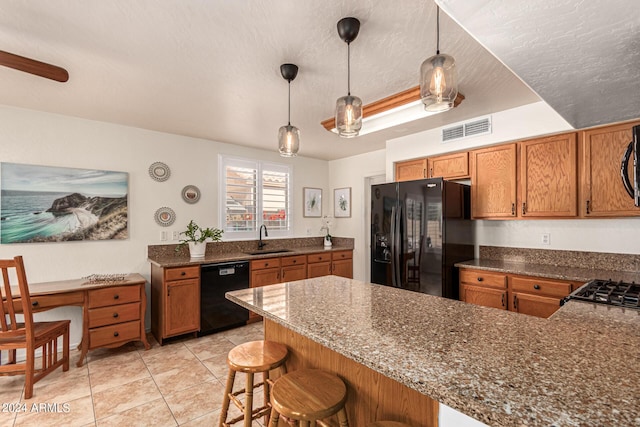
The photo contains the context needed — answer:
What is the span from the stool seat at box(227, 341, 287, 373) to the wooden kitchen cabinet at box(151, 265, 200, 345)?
1889 millimetres

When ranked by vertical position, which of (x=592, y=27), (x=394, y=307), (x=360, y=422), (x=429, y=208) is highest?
(x=592, y=27)

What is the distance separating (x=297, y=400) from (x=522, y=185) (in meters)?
2.83

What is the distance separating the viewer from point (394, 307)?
145cm

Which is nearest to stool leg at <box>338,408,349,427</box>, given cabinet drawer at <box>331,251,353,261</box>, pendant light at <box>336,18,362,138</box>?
pendant light at <box>336,18,362,138</box>

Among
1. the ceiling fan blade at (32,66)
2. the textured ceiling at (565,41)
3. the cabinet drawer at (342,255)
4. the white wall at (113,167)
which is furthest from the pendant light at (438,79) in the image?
the cabinet drawer at (342,255)

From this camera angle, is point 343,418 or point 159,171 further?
point 159,171

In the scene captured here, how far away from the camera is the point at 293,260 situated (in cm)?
423

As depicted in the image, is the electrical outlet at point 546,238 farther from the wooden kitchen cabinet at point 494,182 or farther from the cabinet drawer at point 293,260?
the cabinet drawer at point 293,260

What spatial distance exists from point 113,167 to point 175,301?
5.40 ft

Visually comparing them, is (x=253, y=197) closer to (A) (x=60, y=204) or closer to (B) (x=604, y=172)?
(A) (x=60, y=204)

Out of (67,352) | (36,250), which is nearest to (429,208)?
(67,352)

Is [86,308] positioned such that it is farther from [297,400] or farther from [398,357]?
[398,357]

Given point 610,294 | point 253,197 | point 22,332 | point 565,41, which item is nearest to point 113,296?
point 22,332

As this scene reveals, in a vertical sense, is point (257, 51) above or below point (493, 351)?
above
